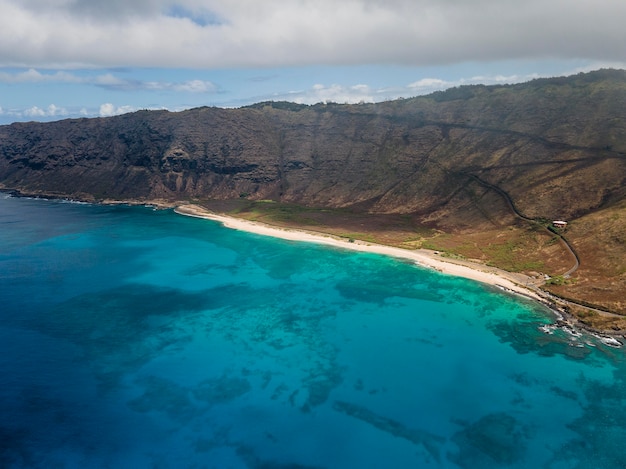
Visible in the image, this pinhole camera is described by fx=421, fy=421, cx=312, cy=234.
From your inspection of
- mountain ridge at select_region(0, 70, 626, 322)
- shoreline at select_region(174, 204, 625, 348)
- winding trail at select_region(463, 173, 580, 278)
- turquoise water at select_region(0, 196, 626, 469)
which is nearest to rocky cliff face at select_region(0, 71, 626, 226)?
mountain ridge at select_region(0, 70, 626, 322)

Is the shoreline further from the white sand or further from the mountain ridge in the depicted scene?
the mountain ridge

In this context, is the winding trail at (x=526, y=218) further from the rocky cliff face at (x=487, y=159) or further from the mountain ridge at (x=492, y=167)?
the rocky cliff face at (x=487, y=159)

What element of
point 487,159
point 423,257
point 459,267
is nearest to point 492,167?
point 487,159

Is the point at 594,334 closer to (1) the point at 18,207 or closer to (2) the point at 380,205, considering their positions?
(2) the point at 380,205

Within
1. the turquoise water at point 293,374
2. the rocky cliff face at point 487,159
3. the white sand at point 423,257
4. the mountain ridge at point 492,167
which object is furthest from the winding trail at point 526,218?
the turquoise water at point 293,374

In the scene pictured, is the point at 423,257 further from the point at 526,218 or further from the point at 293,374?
the point at 293,374
